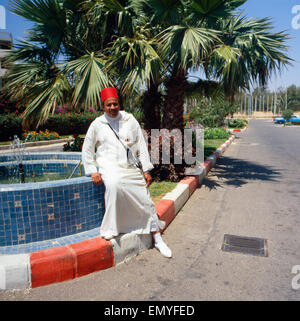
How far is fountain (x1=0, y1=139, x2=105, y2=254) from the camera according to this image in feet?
9.61

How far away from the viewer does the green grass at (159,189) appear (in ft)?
16.3

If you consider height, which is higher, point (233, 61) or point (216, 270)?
point (233, 61)

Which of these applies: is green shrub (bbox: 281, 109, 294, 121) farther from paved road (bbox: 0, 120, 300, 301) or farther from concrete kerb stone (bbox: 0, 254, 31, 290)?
concrete kerb stone (bbox: 0, 254, 31, 290)

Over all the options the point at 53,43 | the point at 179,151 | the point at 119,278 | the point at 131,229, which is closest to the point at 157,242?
the point at 131,229

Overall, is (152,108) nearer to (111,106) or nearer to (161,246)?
(111,106)

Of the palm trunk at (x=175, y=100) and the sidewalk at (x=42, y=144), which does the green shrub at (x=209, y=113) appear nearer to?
the sidewalk at (x=42, y=144)

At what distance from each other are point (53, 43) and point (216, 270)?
5.62 metres

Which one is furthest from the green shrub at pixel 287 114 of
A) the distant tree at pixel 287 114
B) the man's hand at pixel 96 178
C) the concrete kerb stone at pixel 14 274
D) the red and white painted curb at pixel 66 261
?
the concrete kerb stone at pixel 14 274

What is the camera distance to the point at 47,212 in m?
3.05

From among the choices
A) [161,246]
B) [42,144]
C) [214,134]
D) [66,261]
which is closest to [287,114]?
[214,134]

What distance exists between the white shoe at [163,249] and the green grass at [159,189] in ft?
4.40

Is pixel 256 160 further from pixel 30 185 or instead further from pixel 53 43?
pixel 30 185

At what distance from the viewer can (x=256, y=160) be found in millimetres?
10211

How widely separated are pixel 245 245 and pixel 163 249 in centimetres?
101
